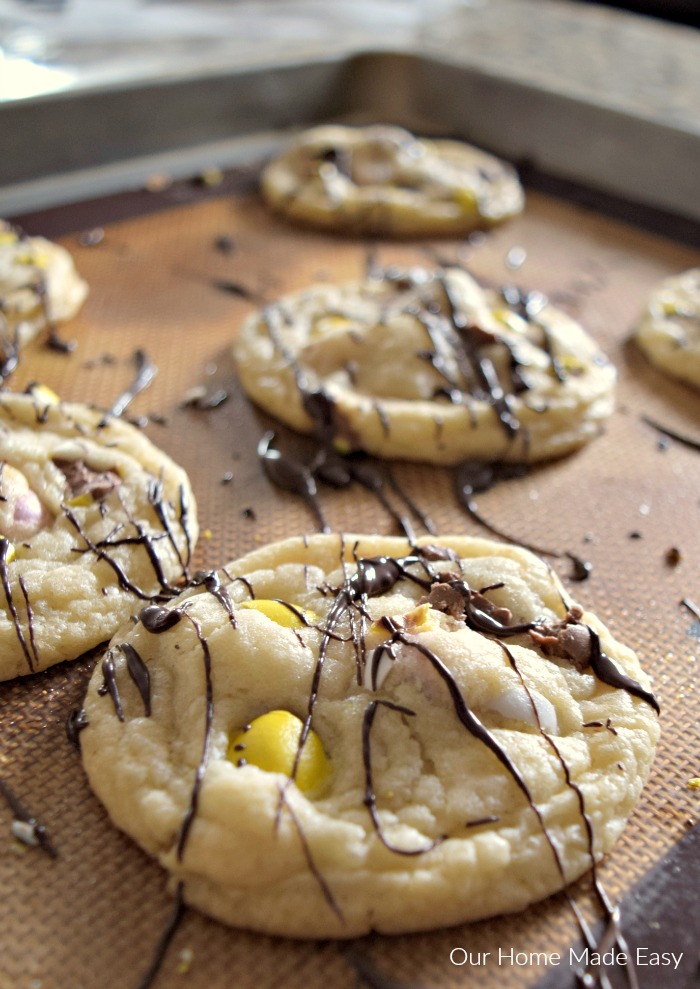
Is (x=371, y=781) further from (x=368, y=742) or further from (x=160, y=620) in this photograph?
(x=160, y=620)

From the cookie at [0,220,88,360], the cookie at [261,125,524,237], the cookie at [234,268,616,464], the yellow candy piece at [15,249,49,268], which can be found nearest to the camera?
the cookie at [234,268,616,464]

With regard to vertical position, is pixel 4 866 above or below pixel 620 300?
below

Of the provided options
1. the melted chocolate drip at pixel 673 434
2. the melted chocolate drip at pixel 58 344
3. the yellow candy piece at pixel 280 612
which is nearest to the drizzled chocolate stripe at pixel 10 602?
the yellow candy piece at pixel 280 612

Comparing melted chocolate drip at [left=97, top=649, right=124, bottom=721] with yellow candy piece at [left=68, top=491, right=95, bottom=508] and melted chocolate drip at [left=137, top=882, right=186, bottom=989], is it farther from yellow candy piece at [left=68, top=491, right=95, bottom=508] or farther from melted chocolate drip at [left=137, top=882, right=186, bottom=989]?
yellow candy piece at [left=68, top=491, right=95, bottom=508]

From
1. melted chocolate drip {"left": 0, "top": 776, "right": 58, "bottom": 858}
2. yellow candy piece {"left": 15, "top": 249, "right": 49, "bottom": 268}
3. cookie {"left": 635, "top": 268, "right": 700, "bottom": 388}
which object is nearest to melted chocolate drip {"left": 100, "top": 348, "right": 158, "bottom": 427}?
yellow candy piece {"left": 15, "top": 249, "right": 49, "bottom": 268}

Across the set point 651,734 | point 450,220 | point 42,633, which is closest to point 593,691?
point 651,734

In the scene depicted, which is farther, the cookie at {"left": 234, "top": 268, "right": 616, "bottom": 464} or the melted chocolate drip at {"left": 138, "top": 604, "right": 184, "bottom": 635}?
the cookie at {"left": 234, "top": 268, "right": 616, "bottom": 464}

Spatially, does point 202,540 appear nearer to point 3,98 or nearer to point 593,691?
point 593,691
